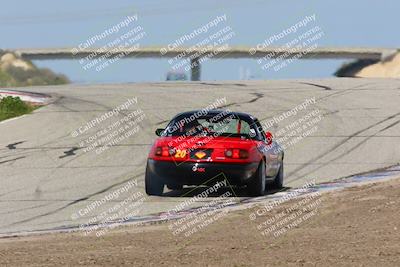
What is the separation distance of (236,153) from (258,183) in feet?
1.98

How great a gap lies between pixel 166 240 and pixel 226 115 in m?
5.78

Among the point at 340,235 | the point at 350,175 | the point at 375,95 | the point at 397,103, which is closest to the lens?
the point at 340,235

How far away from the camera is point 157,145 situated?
49.7 feet

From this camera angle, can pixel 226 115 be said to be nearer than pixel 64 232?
No

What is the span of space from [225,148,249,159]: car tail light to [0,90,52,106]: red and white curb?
16.8m

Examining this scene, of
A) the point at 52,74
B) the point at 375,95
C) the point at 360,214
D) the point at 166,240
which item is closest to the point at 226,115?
the point at 360,214

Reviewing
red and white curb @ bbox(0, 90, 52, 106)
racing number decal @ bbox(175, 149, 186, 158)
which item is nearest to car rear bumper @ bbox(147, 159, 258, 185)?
racing number decal @ bbox(175, 149, 186, 158)

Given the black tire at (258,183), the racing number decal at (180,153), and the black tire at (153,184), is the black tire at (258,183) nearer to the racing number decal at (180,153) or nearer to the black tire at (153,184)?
the racing number decal at (180,153)

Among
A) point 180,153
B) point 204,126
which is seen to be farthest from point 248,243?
point 204,126

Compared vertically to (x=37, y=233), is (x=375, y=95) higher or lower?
lower

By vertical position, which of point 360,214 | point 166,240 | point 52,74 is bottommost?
point 52,74

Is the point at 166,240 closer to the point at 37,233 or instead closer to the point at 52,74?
the point at 37,233

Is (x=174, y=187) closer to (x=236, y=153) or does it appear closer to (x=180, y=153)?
(x=180, y=153)

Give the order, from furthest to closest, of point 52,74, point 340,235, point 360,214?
point 52,74 < point 360,214 < point 340,235
